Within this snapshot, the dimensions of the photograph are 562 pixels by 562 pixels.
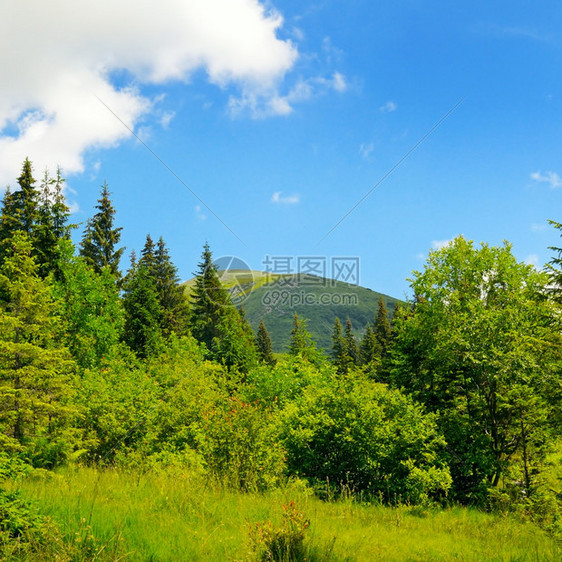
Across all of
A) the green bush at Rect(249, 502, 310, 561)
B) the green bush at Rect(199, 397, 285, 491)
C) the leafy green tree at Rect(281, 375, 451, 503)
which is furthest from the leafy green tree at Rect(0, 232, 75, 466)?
the green bush at Rect(249, 502, 310, 561)

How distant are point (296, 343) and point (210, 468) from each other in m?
50.2

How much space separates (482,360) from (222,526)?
14590 millimetres

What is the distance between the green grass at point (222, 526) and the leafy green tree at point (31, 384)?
4654 mm

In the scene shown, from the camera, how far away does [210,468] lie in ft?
31.5

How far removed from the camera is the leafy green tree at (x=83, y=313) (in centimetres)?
2841

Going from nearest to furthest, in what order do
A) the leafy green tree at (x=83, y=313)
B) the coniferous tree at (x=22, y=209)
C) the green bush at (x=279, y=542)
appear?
the green bush at (x=279, y=542) → the leafy green tree at (x=83, y=313) → the coniferous tree at (x=22, y=209)

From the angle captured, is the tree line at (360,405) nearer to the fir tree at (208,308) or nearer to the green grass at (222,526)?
the green grass at (222,526)

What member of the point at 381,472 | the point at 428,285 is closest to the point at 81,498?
the point at 381,472

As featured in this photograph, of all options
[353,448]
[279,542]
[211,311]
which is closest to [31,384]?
[353,448]

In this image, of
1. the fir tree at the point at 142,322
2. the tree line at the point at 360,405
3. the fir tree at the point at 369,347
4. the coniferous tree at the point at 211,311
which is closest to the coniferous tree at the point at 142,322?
the fir tree at the point at 142,322

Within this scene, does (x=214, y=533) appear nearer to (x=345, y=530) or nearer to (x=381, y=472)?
(x=345, y=530)

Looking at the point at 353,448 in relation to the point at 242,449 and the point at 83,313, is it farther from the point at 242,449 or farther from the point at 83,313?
the point at 83,313

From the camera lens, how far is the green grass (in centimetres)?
539

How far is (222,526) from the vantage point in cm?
620
